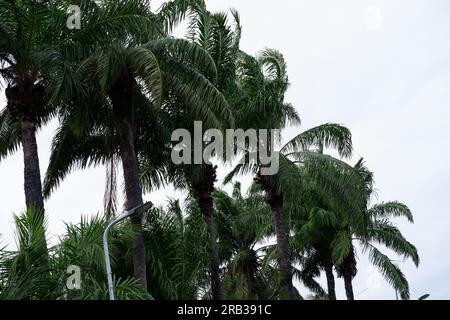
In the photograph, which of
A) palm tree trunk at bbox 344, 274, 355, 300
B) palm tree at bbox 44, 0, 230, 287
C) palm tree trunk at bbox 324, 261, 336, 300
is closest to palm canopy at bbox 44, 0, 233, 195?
palm tree at bbox 44, 0, 230, 287

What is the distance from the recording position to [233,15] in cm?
2281

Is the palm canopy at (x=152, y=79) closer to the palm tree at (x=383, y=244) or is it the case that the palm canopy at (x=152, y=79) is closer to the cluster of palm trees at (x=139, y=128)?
the cluster of palm trees at (x=139, y=128)

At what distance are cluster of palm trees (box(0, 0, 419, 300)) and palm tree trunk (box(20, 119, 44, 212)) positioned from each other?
0.03m

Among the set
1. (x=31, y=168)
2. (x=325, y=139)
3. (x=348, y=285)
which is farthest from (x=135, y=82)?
(x=348, y=285)

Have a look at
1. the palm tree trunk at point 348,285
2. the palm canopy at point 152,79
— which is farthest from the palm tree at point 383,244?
the palm canopy at point 152,79

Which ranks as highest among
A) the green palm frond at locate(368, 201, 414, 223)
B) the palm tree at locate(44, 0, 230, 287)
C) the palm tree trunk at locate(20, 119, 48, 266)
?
the green palm frond at locate(368, 201, 414, 223)

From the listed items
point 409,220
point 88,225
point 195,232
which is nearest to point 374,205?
point 409,220

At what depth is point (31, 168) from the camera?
19078mm

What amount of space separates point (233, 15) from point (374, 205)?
1720 cm

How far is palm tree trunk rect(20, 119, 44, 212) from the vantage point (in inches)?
744

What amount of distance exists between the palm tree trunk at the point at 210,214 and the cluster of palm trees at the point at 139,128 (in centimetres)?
4

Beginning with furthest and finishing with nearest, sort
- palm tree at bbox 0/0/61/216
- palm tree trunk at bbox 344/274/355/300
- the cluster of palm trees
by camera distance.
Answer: palm tree trunk at bbox 344/274/355/300, palm tree at bbox 0/0/61/216, the cluster of palm trees

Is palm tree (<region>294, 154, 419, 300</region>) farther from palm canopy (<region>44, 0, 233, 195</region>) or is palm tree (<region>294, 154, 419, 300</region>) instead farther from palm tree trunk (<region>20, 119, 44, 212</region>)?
palm tree trunk (<region>20, 119, 44, 212</region>)

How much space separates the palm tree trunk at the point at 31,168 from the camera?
1891cm
